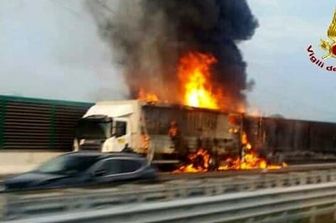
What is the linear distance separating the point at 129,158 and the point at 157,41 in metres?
24.6

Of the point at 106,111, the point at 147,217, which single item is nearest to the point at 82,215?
the point at 147,217

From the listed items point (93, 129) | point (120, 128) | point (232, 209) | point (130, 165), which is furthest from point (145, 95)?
point (232, 209)

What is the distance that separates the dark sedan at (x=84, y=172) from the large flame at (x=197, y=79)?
75.3ft

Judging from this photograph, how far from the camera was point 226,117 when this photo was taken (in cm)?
3133

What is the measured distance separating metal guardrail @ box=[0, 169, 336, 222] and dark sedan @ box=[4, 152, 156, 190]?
3055 mm

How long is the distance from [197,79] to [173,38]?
262 centimetres

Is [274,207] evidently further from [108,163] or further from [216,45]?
[216,45]

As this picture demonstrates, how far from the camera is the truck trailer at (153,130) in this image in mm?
25578

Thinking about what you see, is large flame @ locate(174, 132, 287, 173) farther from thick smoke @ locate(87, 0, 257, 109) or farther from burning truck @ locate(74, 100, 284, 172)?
thick smoke @ locate(87, 0, 257, 109)

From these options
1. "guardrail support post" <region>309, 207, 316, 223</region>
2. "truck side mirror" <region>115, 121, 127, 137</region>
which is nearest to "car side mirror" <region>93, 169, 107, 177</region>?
"guardrail support post" <region>309, 207, 316, 223</region>

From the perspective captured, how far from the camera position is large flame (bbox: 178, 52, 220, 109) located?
121ft

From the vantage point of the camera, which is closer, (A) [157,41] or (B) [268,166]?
(B) [268,166]

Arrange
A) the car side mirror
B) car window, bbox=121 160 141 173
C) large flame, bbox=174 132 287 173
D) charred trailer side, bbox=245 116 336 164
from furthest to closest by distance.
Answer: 1. charred trailer side, bbox=245 116 336 164
2. large flame, bbox=174 132 287 173
3. car window, bbox=121 160 141 173
4. the car side mirror

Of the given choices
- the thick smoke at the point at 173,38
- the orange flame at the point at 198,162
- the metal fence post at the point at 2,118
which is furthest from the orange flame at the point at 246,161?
the metal fence post at the point at 2,118
